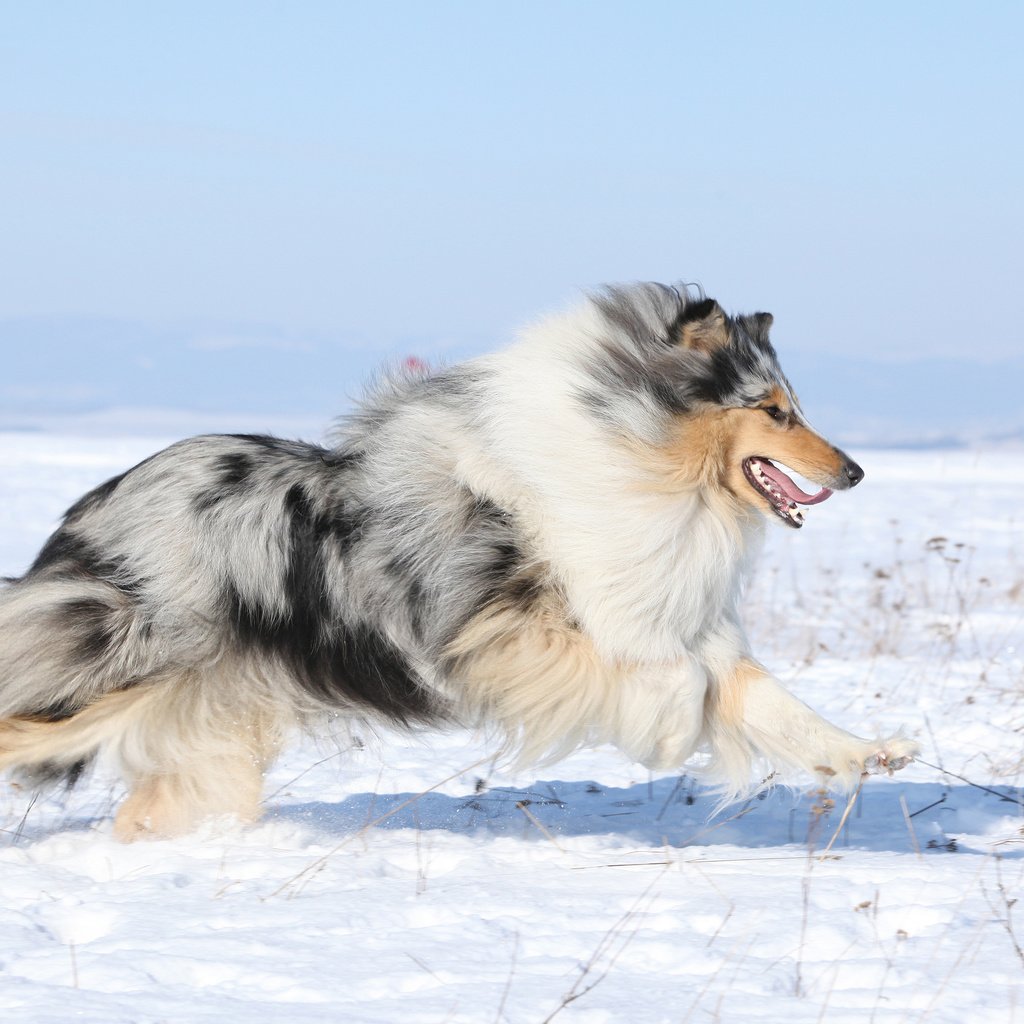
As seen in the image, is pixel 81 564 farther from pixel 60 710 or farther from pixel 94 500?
pixel 60 710

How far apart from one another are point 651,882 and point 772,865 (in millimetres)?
411

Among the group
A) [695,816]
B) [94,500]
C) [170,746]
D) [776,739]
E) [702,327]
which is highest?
[702,327]

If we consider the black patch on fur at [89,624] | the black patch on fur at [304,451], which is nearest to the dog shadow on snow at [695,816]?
the black patch on fur at [89,624]

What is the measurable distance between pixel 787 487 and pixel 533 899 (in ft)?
4.99

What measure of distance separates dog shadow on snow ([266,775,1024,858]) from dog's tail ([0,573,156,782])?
34.3 inches

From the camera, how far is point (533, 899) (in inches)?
131

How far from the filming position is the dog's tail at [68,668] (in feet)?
12.6

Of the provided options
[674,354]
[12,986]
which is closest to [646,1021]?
[12,986]

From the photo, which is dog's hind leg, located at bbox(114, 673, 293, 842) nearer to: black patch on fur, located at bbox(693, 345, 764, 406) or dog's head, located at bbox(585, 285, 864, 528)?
dog's head, located at bbox(585, 285, 864, 528)

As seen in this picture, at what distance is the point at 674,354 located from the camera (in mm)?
4070

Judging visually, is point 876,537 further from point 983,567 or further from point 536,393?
point 536,393

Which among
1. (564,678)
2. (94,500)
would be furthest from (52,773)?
(564,678)

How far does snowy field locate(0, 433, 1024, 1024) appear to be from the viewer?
2.62 metres

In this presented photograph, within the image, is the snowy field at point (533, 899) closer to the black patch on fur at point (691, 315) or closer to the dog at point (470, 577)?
the dog at point (470, 577)
